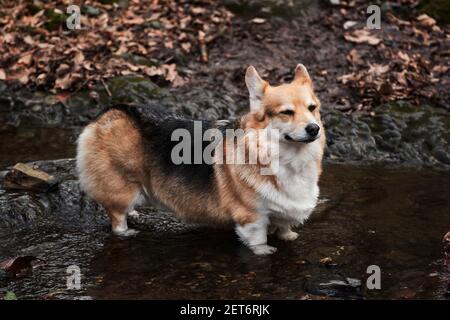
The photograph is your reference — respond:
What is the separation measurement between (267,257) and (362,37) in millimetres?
5749

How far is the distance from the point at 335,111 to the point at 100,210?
143 inches

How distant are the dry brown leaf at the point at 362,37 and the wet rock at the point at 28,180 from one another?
5.50m

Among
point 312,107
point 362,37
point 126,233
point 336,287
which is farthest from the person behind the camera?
point 362,37

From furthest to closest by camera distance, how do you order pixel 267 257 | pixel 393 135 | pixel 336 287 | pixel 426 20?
1. pixel 426 20
2. pixel 393 135
3. pixel 267 257
4. pixel 336 287

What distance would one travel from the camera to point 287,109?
5023 millimetres

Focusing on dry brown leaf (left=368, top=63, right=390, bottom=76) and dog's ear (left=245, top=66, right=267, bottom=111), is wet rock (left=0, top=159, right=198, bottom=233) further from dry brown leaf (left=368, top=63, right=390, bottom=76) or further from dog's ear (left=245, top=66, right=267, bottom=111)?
dry brown leaf (left=368, top=63, right=390, bottom=76)

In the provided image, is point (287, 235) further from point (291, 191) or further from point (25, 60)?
point (25, 60)

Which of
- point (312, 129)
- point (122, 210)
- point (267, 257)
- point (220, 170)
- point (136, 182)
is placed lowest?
point (267, 257)

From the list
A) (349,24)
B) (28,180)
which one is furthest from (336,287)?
(349,24)

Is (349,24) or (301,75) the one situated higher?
(349,24)

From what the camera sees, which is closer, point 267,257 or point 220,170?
point 267,257

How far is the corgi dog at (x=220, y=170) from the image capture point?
5.15 m

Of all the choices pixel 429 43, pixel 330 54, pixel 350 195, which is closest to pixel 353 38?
pixel 330 54

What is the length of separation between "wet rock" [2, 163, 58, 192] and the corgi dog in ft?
2.50
